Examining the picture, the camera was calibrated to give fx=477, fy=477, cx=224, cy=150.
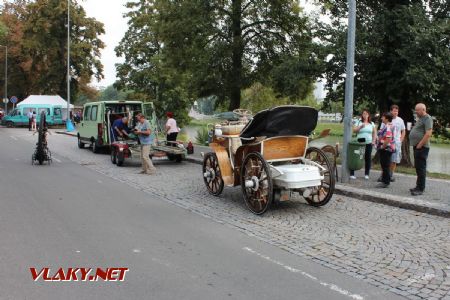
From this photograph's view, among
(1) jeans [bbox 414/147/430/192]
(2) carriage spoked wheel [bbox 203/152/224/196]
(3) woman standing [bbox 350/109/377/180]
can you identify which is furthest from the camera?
(3) woman standing [bbox 350/109/377/180]

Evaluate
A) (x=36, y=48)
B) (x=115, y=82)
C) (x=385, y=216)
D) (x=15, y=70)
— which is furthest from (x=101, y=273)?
(x=15, y=70)

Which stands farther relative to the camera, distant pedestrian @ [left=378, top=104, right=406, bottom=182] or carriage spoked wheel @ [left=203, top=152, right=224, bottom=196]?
distant pedestrian @ [left=378, top=104, right=406, bottom=182]

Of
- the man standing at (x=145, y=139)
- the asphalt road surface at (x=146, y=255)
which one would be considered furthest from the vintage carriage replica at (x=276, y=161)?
the man standing at (x=145, y=139)

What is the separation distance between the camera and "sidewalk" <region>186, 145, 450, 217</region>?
8455 millimetres

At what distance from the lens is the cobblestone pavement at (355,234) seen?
5.13m

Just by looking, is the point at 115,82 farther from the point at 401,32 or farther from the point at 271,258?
the point at 271,258

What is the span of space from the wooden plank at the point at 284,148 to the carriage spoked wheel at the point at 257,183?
1.01 feet

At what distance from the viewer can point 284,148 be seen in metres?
8.60

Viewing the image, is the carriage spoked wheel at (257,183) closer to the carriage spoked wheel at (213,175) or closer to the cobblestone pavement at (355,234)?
the cobblestone pavement at (355,234)

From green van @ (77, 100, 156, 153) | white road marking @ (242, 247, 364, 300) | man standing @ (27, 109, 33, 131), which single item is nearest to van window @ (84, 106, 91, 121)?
green van @ (77, 100, 156, 153)

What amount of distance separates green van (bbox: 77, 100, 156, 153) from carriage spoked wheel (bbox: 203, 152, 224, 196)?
294 inches

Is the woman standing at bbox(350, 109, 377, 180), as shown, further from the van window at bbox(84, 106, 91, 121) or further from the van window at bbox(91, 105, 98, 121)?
the van window at bbox(84, 106, 91, 121)

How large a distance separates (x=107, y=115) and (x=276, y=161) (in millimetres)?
10331

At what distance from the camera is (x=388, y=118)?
35.3ft
